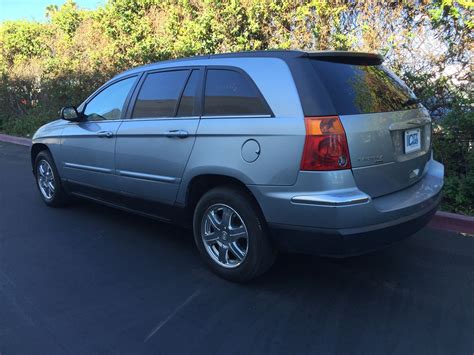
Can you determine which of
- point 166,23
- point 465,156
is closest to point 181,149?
point 465,156

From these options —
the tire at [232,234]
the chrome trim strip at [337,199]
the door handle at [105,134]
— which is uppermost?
the door handle at [105,134]

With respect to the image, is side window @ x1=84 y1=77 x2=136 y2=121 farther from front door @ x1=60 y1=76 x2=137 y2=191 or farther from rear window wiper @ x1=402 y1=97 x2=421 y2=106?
rear window wiper @ x1=402 y1=97 x2=421 y2=106

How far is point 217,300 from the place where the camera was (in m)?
3.37

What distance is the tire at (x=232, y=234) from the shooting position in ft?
10.9

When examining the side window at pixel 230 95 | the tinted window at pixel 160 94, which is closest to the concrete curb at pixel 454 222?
the side window at pixel 230 95

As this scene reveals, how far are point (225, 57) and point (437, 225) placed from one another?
117 inches

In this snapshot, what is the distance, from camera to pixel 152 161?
4.01m

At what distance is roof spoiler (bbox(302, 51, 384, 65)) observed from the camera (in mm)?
3287

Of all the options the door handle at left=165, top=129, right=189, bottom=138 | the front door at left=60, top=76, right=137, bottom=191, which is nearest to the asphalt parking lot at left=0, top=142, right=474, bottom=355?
the front door at left=60, top=76, right=137, bottom=191

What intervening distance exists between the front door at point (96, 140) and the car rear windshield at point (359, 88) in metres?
2.16

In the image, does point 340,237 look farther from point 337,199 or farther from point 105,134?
point 105,134

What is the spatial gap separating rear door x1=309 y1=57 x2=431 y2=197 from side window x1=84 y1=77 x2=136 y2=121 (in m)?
2.18

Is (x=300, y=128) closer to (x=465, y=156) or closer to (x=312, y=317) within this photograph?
(x=312, y=317)

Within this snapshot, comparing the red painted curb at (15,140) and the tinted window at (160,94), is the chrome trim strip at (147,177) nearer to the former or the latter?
the tinted window at (160,94)
